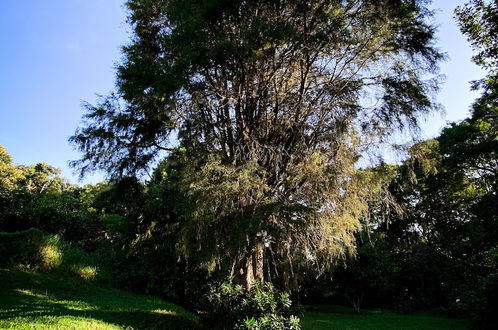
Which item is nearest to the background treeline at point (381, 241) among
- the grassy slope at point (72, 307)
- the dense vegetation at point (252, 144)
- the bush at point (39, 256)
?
the bush at point (39, 256)

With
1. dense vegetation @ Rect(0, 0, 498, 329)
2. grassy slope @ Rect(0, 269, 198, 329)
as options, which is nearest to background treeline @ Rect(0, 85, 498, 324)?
dense vegetation @ Rect(0, 0, 498, 329)

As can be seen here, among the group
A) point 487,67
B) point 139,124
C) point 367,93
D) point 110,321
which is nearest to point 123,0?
point 139,124

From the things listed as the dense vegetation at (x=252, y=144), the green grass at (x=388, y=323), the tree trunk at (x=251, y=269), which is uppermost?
the dense vegetation at (x=252, y=144)

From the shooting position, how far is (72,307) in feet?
21.4

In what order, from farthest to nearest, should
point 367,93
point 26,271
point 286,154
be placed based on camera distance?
1. point 26,271
2. point 367,93
3. point 286,154

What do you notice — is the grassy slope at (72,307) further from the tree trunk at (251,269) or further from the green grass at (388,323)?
the green grass at (388,323)

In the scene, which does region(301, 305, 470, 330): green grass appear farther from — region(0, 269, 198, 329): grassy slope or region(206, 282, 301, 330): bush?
region(0, 269, 198, 329): grassy slope

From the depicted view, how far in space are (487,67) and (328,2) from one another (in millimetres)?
3827

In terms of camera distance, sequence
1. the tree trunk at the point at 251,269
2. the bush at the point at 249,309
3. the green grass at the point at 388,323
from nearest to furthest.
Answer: the bush at the point at 249,309 → the tree trunk at the point at 251,269 → the green grass at the point at 388,323

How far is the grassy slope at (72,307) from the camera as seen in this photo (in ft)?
16.7

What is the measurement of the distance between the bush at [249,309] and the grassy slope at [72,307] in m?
1.00

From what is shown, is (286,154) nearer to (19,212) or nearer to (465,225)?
(19,212)

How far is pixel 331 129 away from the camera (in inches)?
264

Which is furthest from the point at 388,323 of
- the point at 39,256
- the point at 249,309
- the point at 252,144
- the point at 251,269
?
the point at 39,256
